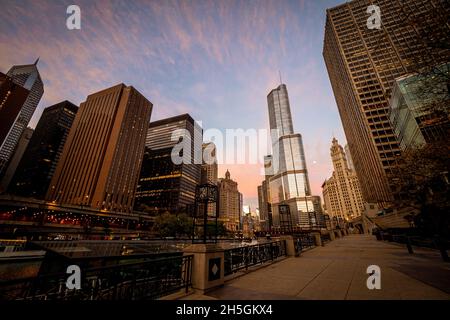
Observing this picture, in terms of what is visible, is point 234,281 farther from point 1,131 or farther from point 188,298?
point 1,131

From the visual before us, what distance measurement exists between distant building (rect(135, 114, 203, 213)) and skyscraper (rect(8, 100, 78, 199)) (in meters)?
54.6

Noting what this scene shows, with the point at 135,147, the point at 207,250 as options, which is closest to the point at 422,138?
the point at 207,250

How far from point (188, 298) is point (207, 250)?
130cm

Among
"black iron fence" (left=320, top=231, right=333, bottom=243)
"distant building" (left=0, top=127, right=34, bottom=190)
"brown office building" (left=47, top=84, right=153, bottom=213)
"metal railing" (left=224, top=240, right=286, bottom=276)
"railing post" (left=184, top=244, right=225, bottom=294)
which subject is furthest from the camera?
"distant building" (left=0, top=127, right=34, bottom=190)

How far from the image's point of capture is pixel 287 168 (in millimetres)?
146000

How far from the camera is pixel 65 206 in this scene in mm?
59812

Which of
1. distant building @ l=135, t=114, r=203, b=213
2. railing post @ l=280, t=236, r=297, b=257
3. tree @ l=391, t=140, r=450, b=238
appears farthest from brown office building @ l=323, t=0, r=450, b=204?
distant building @ l=135, t=114, r=203, b=213

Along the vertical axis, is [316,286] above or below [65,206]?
below

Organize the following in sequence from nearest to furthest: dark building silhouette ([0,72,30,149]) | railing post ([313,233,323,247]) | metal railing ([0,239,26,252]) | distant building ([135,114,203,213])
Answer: railing post ([313,233,323,247]) → metal railing ([0,239,26,252]) → dark building silhouette ([0,72,30,149]) → distant building ([135,114,203,213])

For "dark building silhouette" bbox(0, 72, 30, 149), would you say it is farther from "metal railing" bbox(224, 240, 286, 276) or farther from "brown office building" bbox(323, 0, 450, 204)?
"brown office building" bbox(323, 0, 450, 204)

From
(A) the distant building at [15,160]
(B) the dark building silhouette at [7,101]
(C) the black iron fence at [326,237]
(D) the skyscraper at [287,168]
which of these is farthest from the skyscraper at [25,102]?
(C) the black iron fence at [326,237]

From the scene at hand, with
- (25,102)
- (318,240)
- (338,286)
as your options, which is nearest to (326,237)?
(318,240)

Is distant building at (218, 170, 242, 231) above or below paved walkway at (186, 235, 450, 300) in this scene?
above

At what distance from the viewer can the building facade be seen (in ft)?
368
